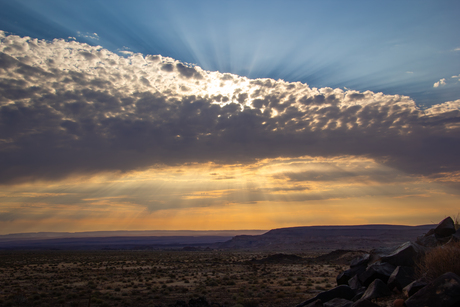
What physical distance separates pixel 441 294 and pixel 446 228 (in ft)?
41.3

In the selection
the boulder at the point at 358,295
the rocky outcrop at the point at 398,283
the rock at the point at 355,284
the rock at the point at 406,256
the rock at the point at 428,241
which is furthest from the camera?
the rock at the point at 428,241

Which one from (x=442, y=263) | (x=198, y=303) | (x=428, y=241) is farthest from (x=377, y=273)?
(x=198, y=303)

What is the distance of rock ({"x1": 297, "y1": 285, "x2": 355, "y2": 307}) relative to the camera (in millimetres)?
15980

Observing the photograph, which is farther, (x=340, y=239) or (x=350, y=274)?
(x=340, y=239)

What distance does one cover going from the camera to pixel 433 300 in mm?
10844

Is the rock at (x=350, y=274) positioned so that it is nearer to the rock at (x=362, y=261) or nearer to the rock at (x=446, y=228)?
the rock at (x=362, y=261)

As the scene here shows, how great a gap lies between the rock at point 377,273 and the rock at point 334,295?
1557mm

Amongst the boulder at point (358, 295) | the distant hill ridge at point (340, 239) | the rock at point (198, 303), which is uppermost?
the boulder at point (358, 295)

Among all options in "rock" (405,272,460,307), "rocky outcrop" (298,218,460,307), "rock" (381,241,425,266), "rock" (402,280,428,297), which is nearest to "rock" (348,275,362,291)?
"rocky outcrop" (298,218,460,307)

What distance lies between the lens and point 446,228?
2086 cm

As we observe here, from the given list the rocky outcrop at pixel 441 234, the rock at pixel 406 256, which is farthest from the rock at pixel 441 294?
the rocky outcrop at pixel 441 234

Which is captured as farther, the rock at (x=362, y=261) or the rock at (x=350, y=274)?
the rock at (x=362, y=261)

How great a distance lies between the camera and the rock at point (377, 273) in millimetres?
17112

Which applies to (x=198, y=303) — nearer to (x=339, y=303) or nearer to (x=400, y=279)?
(x=339, y=303)
